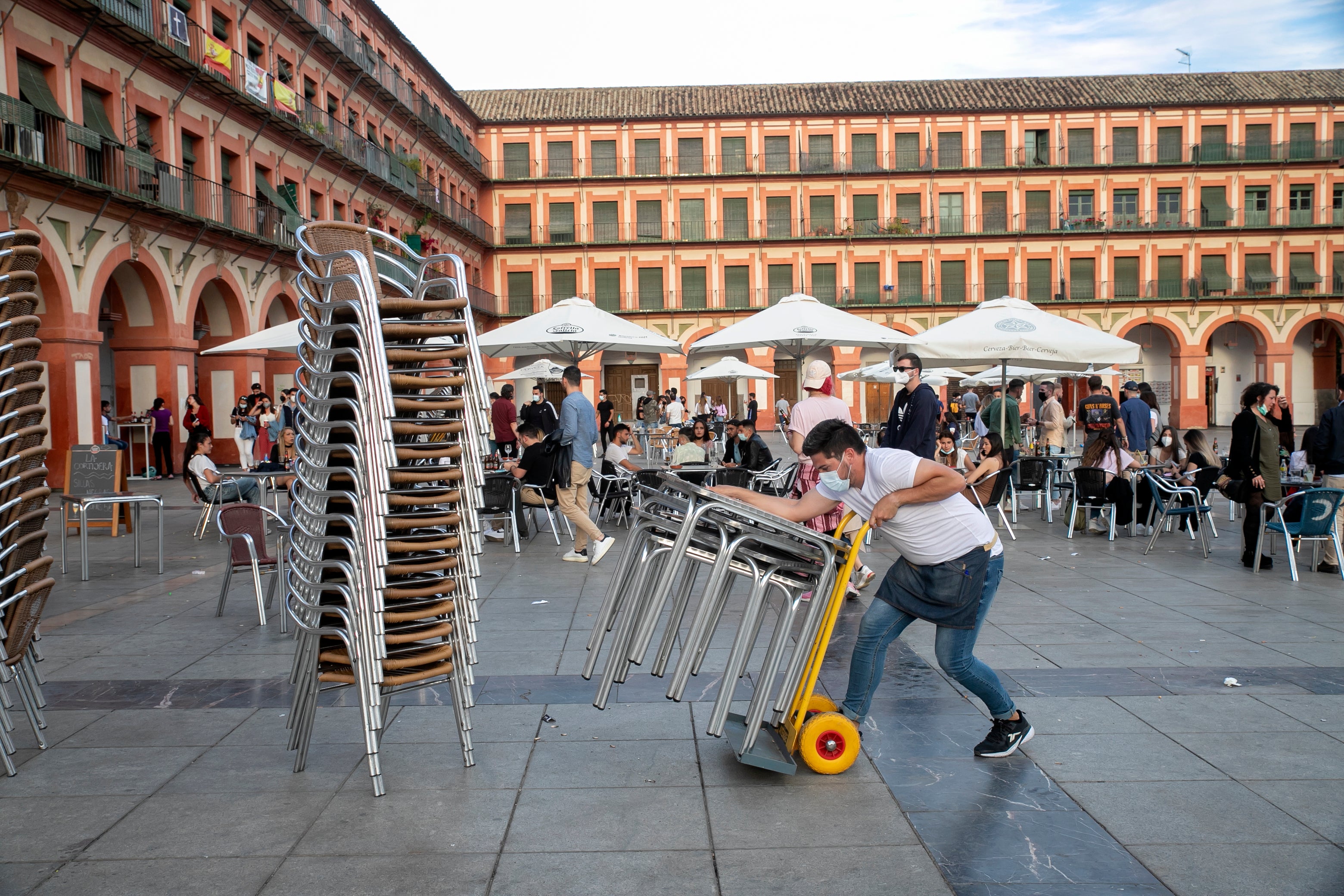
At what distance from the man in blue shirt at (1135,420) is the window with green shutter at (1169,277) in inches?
1375

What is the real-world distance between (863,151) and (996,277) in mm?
7925

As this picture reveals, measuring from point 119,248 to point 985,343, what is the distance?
16.3 m

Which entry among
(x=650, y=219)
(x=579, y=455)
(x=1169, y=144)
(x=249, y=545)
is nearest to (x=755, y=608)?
(x=249, y=545)

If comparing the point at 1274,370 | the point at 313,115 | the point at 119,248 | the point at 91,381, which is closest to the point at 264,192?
the point at 313,115

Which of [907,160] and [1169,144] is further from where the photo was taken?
[907,160]

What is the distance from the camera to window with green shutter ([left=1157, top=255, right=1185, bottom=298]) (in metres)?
44.6

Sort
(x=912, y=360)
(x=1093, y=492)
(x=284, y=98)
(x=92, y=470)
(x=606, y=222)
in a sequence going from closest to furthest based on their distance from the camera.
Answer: (x=912, y=360)
(x=92, y=470)
(x=1093, y=492)
(x=284, y=98)
(x=606, y=222)

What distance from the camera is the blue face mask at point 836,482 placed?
4.33 m

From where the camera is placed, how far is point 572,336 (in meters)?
12.4

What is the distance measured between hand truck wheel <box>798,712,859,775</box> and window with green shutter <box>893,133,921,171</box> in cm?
4463

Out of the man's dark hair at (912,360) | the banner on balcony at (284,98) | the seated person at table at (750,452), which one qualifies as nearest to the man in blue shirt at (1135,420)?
the seated person at table at (750,452)

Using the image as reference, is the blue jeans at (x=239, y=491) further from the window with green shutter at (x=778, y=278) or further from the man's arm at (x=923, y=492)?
the window with green shutter at (x=778, y=278)

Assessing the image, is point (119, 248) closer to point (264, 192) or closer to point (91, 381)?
point (91, 381)

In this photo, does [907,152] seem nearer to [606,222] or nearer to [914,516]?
[606,222]
